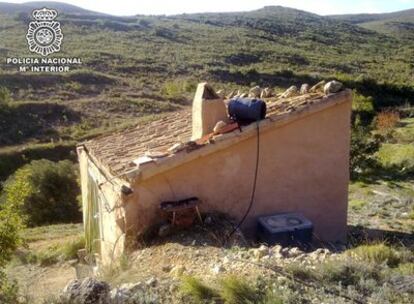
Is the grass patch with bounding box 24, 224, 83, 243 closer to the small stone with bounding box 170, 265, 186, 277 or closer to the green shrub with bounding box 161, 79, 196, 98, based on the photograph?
the small stone with bounding box 170, 265, 186, 277

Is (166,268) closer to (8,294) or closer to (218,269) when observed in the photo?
(218,269)

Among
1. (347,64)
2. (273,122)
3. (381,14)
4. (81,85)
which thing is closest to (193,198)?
(273,122)

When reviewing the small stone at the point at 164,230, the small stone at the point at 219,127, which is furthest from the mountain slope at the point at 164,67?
the small stone at the point at 164,230

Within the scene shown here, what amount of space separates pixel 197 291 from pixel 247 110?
3789mm

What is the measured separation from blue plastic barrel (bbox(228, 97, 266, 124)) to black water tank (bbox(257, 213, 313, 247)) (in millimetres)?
1589

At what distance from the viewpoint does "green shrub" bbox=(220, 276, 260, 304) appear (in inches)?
201

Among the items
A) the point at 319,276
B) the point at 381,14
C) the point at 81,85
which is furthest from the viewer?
the point at 381,14

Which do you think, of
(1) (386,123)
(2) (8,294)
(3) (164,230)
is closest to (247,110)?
(3) (164,230)

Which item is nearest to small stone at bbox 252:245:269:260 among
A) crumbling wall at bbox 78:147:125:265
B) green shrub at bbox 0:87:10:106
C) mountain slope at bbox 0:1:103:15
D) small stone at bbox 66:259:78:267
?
crumbling wall at bbox 78:147:125:265

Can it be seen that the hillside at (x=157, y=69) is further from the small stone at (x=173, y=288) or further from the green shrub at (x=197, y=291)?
the green shrub at (x=197, y=291)

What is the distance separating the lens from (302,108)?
877 cm

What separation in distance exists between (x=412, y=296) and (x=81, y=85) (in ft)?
125

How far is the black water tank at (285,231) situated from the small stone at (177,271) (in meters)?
1.92

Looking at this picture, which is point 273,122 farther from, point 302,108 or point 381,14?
point 381,14
